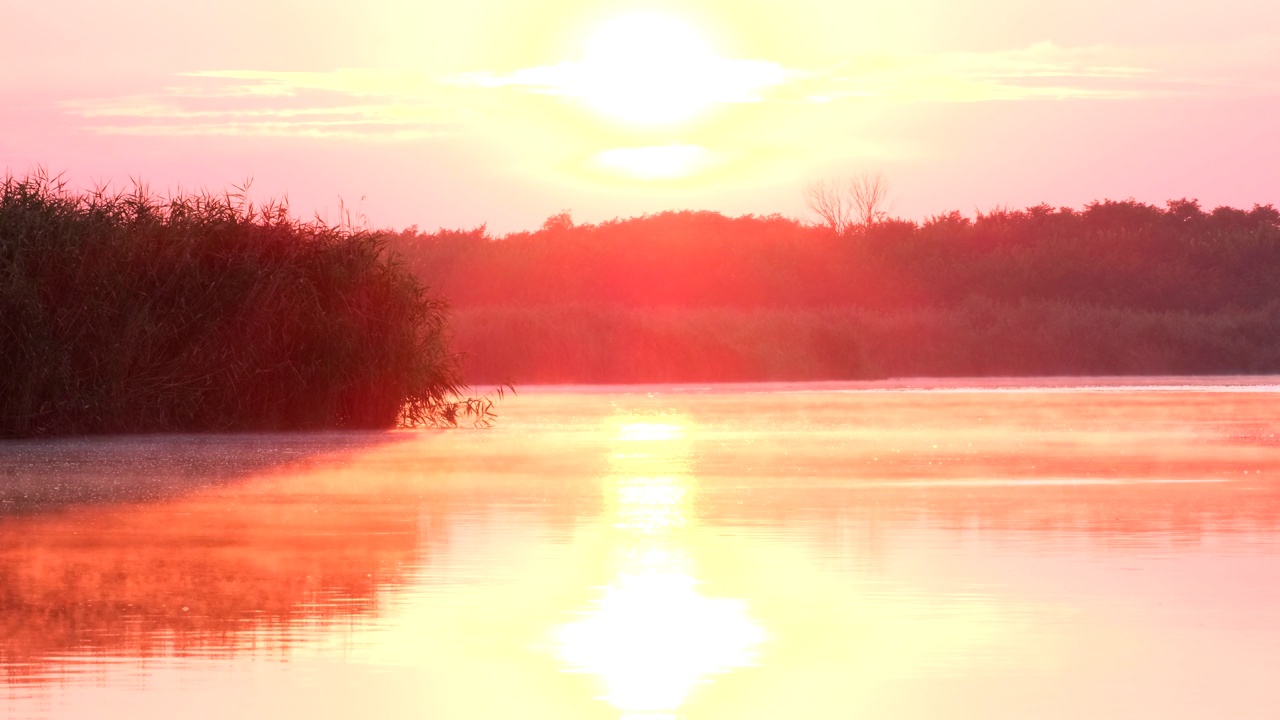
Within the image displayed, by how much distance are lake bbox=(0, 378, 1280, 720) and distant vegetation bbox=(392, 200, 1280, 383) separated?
1816 cm

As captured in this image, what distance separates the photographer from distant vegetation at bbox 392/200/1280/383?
3356 cm

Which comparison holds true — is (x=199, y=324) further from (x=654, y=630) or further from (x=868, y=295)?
(x=868, y=295)

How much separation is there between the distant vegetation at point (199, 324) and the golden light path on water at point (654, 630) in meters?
8.74

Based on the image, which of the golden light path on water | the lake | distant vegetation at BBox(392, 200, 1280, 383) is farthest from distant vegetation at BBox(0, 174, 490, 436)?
distant vegetation at BBox(392, 200, 1280, 383)

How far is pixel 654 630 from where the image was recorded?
6.39 metres

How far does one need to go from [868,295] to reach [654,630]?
154ft

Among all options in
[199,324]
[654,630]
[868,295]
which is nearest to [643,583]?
[654,630]

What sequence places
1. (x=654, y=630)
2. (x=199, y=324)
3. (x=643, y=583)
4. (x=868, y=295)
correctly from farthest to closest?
(x=868, y=295) < (x=199, y=324) < (x=643, y=583) < (x=654, y=630)

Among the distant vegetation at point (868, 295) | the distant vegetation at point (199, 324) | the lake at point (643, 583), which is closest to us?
the lake at point (643, 583)

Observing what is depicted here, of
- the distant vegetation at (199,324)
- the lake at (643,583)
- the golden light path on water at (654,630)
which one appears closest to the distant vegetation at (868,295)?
the distant vegetation at (199,324)

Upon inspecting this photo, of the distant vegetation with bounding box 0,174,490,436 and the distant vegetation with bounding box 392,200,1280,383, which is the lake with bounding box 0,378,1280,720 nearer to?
the distant vegetation with bounding box 0,174,490,436

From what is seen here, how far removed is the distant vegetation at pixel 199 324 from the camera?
1744 centimetres

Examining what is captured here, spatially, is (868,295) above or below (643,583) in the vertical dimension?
above

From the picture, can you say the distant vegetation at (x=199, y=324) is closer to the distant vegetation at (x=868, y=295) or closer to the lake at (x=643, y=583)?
the lake at (x=643, y=583)
